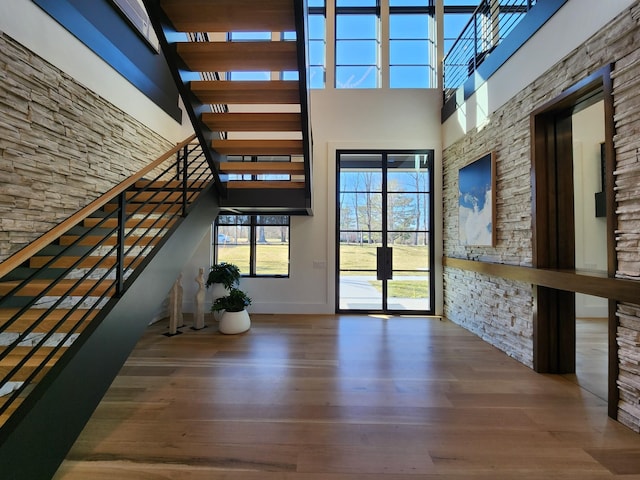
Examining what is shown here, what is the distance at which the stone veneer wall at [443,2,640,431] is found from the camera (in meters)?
1.88

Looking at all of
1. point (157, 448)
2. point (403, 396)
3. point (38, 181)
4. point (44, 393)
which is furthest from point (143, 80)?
point (403, 396)

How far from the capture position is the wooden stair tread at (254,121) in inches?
115

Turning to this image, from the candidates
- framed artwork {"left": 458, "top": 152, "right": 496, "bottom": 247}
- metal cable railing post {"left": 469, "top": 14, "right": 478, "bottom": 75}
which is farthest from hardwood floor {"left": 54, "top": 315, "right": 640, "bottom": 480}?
metal cable railing post {"left": 469, "top": 14, "right": 478, "bottom": 75}

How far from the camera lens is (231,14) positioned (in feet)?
7.25

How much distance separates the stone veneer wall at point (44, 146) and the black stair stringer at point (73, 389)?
3.58ft

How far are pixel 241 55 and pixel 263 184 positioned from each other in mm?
1560

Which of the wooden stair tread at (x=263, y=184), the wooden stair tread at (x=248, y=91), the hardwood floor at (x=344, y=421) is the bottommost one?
the hardwood floor at (x=344, y=421)

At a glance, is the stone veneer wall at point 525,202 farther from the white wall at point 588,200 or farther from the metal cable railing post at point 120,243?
the metal cable railing post at point 120,243

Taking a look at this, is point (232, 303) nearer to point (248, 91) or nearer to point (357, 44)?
point (248, 91)

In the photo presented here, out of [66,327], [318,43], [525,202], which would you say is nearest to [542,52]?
[525,202]

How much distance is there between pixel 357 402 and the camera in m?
2.21

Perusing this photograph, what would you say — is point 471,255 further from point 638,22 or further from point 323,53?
point 323,53

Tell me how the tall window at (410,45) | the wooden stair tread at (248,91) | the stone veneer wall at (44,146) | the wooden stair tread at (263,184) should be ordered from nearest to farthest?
the stone veneer wall at (44,146) → the wooden stair tread at (248,91) → the wooden stair tread at (263,184) → the tall window at (410,45)

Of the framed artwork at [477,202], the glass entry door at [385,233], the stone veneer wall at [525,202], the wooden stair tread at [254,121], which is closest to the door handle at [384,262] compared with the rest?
the glass entry door at [385,233]
